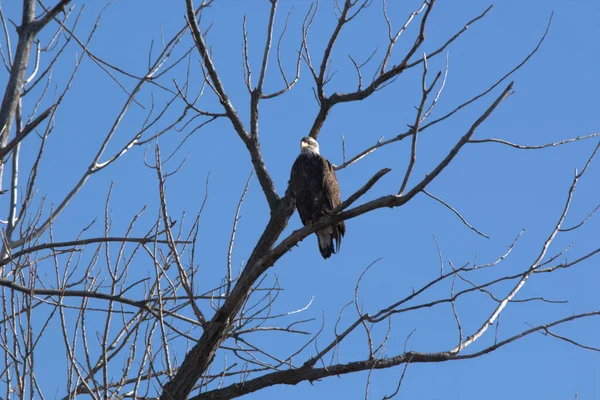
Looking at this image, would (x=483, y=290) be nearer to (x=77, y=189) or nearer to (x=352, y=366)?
(x=352, y=366)

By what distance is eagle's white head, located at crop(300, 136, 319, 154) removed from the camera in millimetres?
6262

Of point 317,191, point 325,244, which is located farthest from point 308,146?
point 325,244

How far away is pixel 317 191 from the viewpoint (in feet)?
21.4

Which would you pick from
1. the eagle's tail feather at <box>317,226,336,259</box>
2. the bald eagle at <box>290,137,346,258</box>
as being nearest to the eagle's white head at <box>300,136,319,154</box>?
the bald eagle at <box>290,137,346,258</box>

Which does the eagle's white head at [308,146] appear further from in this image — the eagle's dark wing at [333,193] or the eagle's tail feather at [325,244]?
the eagle's tail feather at [325,244]

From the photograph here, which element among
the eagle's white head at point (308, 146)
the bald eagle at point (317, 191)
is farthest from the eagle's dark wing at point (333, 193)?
the eagle's white head at point (308, 146)

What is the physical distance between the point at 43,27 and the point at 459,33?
2.11 meters

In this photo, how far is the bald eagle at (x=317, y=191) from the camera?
21.3 feet

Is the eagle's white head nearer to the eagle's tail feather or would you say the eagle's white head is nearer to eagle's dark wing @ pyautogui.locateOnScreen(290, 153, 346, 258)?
eagle's dark wing @ pyautogui.locateOnScreen(290, 153, 346, 258)

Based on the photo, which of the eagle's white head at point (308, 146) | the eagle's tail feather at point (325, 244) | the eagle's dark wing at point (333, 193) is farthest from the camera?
the eagle's tail feather at point (325, 244)

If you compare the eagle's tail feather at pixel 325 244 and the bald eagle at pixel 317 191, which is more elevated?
the bald eagle at pixel 317 191

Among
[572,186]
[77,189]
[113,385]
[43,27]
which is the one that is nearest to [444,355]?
[572,186]

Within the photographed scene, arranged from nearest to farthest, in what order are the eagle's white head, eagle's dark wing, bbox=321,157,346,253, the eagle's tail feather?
the eagle's white head, eagle's dark wing, bbox=321,157,346,253, the eagle's tail feather

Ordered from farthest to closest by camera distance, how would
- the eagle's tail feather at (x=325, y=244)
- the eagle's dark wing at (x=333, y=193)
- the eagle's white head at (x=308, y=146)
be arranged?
the eagle's tail feather at (x=325, y=244) < the eagle's dark wing at (x=333, y=193) < the eagle's white head at (x=308, y=146)
